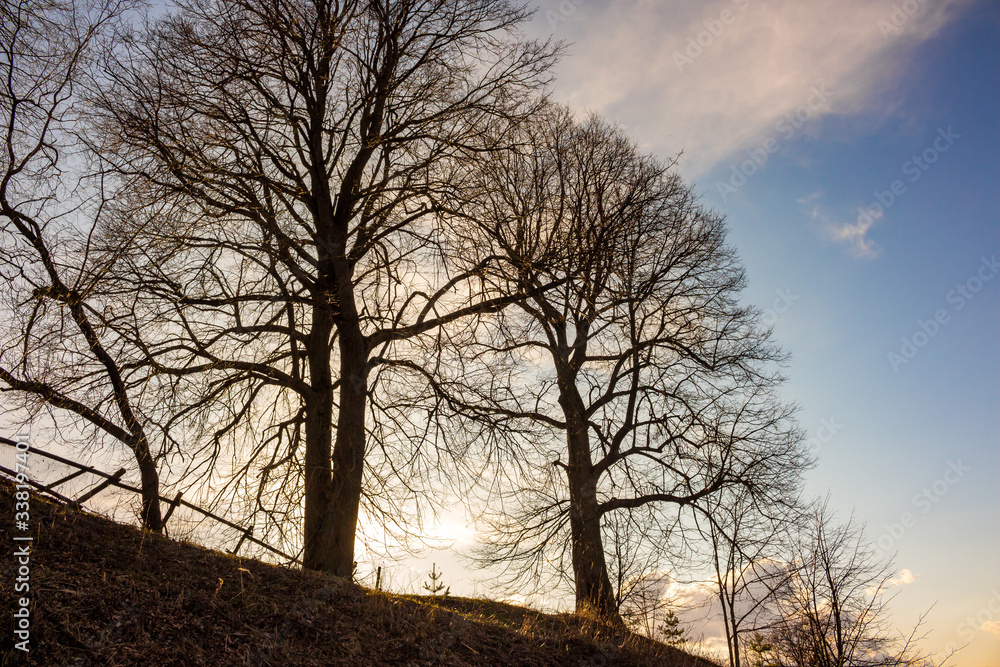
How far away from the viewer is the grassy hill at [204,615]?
13.3ft

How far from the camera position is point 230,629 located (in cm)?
458

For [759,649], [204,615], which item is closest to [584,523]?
[759,649]

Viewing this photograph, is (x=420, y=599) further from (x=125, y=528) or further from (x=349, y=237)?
(x=349, y=237)

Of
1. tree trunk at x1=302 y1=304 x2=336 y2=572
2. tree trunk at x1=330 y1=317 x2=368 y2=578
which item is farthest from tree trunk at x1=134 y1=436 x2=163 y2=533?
tree trunk at x1=330 y1=317 x2=368 y2=578

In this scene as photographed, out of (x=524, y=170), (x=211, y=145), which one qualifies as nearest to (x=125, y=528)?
(x=211, y=145)

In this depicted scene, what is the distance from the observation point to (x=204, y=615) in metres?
4.63

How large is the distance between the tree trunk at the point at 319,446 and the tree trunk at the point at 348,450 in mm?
116

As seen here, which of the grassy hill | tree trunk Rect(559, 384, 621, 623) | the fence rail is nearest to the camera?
the grassy hill

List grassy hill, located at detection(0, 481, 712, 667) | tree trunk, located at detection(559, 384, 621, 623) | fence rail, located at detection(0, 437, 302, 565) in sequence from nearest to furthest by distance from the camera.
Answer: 1. grassy hill, located at detection(0, 481, 712, 667)
2. fence rail, located at detection(0, 437, 302, 565)
3. tree trunk, located at detection(559, 384, 621, 623)

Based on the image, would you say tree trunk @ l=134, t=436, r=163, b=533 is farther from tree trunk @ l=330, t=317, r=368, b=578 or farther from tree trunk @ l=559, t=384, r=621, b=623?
tree trunk @ l=559, t=384, r=621, b=623

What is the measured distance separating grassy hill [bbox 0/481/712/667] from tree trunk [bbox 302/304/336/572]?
156 centimetres

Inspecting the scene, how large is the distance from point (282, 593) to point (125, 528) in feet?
5.93

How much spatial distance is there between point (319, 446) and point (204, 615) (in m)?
3.66

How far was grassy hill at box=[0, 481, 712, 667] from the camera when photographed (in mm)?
4043
